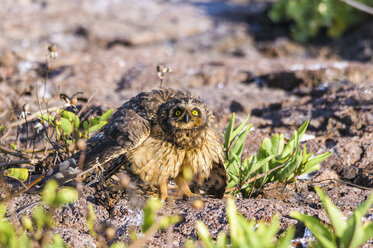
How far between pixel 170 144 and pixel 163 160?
0.16 m

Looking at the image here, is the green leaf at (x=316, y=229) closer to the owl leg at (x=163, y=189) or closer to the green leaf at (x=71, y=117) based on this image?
the owl leg at (x=163, y=189)

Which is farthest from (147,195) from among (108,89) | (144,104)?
(108,89)

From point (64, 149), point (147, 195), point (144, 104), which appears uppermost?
point (144, 104)

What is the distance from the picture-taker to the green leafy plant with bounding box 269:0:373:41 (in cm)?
916

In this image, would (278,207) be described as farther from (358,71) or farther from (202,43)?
(202,43)

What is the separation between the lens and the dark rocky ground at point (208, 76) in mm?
3365

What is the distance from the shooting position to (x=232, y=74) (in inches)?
276

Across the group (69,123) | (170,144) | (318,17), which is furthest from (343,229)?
(318,17)

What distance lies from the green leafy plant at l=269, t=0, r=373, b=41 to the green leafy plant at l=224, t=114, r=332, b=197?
5964 millimetres

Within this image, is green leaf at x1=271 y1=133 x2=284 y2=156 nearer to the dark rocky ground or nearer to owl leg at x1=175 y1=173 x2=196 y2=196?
the dark rocky ground

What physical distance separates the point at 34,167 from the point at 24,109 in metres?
0.58

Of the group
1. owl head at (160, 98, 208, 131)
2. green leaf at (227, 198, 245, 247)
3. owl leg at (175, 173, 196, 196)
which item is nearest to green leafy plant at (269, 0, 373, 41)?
owl head at (160, 98, 208, 131)

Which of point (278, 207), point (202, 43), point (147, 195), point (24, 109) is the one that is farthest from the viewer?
point (202, 43)

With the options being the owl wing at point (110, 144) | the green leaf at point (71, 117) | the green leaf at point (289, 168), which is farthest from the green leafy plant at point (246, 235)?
the green leaf at point (71, 117)
